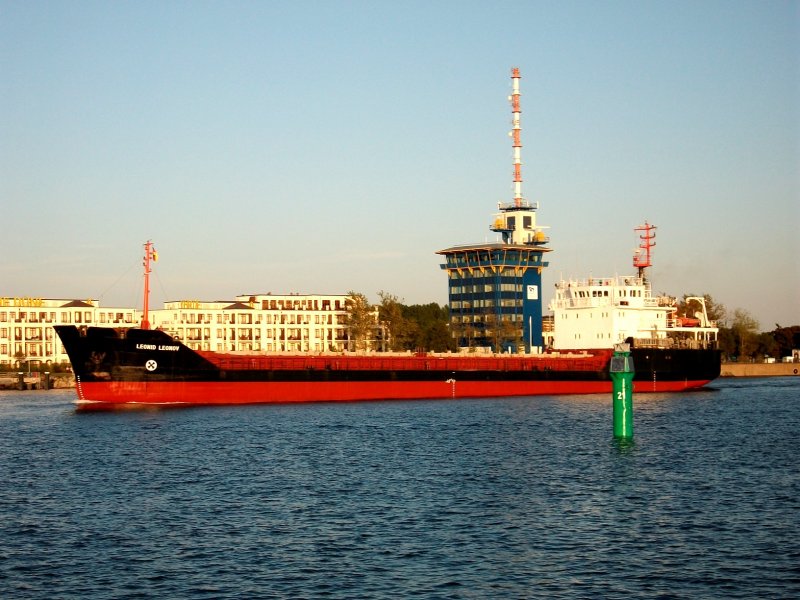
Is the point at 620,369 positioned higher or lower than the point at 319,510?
higher

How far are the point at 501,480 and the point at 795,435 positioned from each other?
21.2 meters

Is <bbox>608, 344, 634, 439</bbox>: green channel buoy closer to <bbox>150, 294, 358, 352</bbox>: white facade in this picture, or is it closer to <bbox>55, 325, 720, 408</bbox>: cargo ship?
<bbox>55, 325, 720, 408</bbox>: cargo ship

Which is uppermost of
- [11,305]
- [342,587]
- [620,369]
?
[11,305]

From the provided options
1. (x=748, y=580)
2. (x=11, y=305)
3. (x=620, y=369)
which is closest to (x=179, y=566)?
(x=748, y=580)

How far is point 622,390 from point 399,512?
61.1ft

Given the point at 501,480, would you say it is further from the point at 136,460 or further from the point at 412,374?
the point at 412,374

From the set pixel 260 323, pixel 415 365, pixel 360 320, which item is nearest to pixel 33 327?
pixel 260 323

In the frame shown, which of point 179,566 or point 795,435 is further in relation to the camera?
point 795,435

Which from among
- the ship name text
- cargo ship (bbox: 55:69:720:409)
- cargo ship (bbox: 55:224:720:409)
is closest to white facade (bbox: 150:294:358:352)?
cargo ship (bbox: 55:69:720:409)

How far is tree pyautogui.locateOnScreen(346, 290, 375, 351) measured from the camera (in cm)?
13750

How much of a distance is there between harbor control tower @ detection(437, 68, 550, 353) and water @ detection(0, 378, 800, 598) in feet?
270

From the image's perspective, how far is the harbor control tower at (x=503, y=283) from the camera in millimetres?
133875

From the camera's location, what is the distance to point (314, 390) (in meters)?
70.0

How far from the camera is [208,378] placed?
64.6 metres
